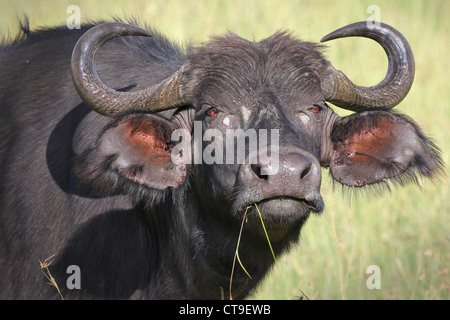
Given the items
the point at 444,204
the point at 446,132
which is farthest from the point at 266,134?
the point at 446,132

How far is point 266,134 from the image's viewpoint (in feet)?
13.9

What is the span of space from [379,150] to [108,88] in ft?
6.24

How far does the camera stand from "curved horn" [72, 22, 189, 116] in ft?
14.7

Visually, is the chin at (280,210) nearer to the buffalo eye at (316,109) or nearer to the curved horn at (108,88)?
the buffalo eye at (316,109)

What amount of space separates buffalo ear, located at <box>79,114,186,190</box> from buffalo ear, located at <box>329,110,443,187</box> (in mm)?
1145

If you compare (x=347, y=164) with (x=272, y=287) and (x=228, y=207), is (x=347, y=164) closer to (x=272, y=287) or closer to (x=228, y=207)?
(x=228, y=207)

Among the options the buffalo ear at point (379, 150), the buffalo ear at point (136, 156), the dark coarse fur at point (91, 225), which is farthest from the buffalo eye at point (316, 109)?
the buffalo ear at point (136, 156)

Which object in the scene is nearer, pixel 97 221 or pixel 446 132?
pixel 97 221

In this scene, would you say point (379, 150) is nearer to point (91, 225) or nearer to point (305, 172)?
point (305, 172)

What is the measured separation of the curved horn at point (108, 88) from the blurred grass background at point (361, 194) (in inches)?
51.0

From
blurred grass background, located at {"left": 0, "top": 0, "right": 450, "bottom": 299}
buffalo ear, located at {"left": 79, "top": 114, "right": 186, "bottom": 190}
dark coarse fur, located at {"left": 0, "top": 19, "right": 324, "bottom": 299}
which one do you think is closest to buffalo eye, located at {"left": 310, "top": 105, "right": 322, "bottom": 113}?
blurred grass background, located at {"left": 0, "top": 0, "right": 450, "bottom": 299}

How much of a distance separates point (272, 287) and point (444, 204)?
87.0 inches

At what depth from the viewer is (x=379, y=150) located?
5.04 meters

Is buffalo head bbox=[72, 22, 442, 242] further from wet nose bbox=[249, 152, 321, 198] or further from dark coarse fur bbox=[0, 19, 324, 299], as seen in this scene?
dark coarse fur bbox=[0, 19, 324, 299]
